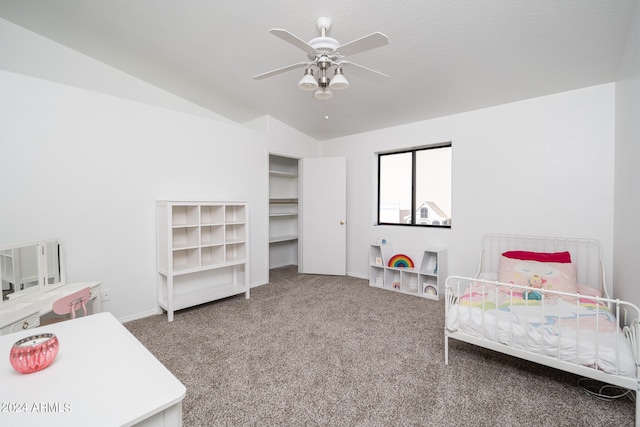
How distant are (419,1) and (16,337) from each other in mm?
2771

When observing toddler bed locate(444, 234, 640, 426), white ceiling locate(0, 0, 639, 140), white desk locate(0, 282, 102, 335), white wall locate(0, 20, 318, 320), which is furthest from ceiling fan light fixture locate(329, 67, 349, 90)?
white desk locate(0, 282, 102, 335)

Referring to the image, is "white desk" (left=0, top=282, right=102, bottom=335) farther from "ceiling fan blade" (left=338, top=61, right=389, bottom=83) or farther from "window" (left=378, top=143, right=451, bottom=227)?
"window" (left=378, top=143, right=451, bottom=227)

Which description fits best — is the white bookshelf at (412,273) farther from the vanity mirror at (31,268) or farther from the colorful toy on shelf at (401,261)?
the vanity mirror at (31,268)

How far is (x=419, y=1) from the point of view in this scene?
1949 millimetres

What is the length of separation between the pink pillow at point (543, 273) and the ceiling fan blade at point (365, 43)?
7.58 ft

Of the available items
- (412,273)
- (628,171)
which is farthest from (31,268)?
(628,171)

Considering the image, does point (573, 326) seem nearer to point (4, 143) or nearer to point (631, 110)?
point (631, 110)

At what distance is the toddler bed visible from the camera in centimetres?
155

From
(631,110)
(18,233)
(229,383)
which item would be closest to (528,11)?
(631,110)

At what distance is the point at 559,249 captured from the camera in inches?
114

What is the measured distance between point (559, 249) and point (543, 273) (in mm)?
603

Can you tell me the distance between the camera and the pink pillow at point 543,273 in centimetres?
239

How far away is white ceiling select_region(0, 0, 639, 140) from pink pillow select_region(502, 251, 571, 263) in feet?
5.25

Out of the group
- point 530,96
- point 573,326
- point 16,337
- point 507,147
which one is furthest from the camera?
point 507,147
